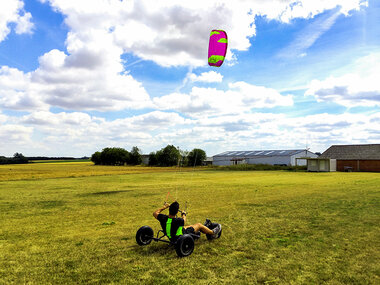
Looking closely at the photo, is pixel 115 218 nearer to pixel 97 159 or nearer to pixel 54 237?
pixel 54 237

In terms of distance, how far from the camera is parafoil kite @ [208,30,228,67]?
1536cm

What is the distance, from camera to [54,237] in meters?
9.44

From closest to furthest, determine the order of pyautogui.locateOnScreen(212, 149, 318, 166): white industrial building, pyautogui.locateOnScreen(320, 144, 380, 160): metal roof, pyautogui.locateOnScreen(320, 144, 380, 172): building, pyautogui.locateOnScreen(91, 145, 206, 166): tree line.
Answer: pyautogui.locateOnScreen(320, 144, 380, 172): building → pyautogui.locateOnScreen(320, 144, 380, 160): metal roof → pyautogui.locateOnScreen(212, 149, 318, 166): white industrial building → pyautogui.locateOnScreen(91, 145, 206, 166): tree line

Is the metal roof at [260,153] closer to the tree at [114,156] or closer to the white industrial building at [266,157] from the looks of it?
the white industrial building at [266,157]

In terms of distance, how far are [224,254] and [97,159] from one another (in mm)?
145458

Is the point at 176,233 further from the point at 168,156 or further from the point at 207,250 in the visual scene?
the point at 168,156

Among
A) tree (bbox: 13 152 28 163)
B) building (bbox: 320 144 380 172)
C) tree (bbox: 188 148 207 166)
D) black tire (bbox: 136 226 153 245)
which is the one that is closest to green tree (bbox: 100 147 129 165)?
tree (bbox: 13 152 28 163)

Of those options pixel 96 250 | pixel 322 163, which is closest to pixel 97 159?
pixel 322 163

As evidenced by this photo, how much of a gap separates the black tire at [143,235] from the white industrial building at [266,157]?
7182cm

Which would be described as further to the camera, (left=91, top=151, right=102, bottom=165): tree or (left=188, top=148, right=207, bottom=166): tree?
(left=91, top=151, right=102, bottom=165): tree

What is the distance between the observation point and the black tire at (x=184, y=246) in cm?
697

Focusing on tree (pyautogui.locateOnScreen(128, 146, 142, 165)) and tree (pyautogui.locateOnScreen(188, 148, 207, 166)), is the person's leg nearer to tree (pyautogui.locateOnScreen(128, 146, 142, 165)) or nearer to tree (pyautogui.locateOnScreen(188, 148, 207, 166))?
tree (pyautogui.locateOnScreen(188, 148, 207, 166))

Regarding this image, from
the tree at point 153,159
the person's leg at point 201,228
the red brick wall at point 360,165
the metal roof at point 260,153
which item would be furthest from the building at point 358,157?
the tree at point 153,159

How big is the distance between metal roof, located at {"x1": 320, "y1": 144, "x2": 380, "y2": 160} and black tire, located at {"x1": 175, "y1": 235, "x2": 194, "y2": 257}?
60867mm
